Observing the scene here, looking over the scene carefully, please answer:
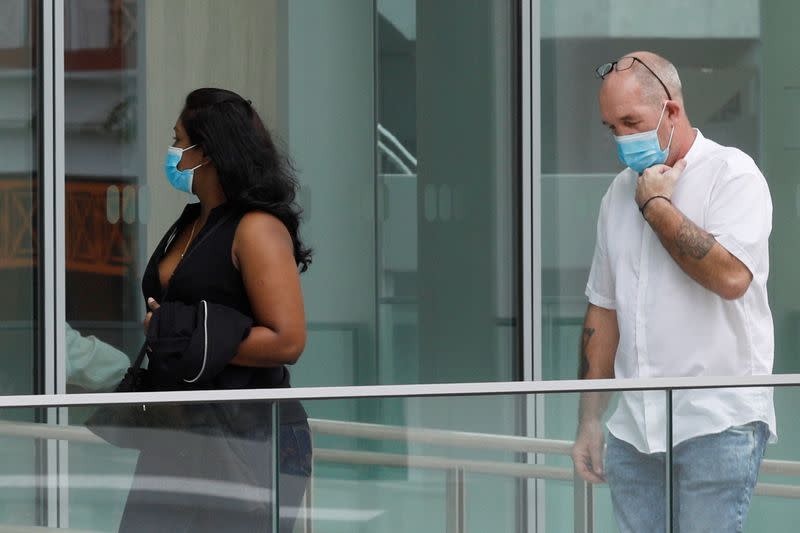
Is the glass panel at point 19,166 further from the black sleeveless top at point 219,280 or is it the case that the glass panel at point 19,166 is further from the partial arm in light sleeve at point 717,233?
the partial arm in light sleeve at point 717,233

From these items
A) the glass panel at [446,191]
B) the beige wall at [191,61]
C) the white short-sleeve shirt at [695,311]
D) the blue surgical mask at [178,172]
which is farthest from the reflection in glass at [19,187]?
the white short-sleeve shirt at [695,311]

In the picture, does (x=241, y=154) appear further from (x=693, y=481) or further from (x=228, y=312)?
(x=693, y=481)

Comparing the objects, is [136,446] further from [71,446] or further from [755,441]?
[755,441]

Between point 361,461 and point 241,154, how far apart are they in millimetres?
759

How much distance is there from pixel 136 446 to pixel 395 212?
3710 mm

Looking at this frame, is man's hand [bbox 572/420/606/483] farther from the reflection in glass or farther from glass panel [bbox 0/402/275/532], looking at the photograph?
the reflection in glass

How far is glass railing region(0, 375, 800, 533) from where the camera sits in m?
3.15

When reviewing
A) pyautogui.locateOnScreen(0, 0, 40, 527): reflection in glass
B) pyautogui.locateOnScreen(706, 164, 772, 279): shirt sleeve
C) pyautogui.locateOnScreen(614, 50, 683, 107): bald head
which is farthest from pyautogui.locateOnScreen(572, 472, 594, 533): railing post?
pyautogui.locateOnScreen(0, 0, 40, 527): reflection in glass

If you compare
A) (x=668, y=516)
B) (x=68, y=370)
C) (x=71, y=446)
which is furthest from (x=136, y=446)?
(x=68, y=370)

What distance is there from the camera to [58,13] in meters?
6.32

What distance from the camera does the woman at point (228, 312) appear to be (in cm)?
322

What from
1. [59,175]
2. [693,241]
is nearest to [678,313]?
[693,241]

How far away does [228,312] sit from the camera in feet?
11.3

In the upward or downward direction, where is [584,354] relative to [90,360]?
upward
